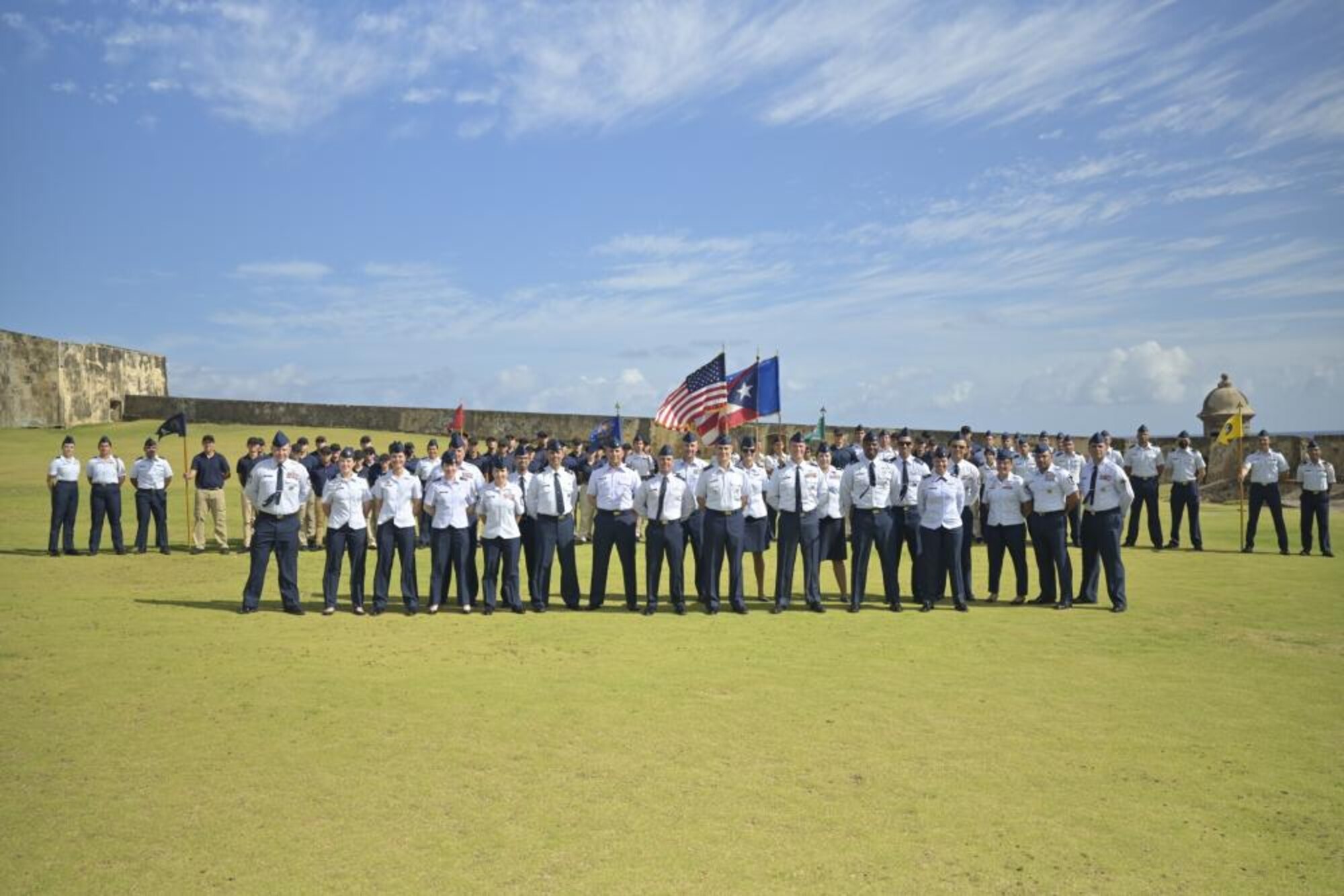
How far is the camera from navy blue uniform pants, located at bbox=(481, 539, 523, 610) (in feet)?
33.4

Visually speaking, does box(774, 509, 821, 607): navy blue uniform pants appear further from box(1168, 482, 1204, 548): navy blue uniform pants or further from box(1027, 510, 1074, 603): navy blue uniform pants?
box(1168, 482, 1204, 548): navy blue uniform pants

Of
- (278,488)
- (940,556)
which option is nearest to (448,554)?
(278,488)

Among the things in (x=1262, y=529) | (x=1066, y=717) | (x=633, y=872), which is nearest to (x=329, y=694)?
(x=633, y=872)

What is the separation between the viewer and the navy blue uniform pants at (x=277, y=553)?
381 inches

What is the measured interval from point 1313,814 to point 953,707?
208cm

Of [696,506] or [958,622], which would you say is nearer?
[958,622]

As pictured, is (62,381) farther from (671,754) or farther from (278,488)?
(671,754)

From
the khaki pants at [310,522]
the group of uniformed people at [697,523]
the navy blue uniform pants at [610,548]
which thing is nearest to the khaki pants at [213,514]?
the khaki pants at [310,522]

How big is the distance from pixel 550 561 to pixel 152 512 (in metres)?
8.10

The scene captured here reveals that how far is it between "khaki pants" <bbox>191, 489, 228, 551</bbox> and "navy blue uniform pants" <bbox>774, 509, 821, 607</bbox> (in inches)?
359

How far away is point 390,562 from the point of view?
10.2m

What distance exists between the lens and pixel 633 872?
3.83 meters

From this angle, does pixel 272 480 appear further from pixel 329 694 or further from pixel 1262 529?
pixel 1262 529

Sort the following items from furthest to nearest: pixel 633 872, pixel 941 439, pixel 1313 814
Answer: pixel 941 439 < pixel 1313 814 < pixel 633 872
